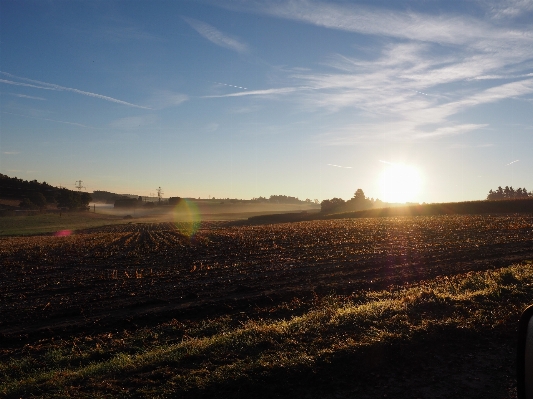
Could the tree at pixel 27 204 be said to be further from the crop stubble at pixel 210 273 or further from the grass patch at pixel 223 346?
the grass patch at pixel 223 346

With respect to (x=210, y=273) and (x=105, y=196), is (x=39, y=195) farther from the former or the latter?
(x=210, y=273)

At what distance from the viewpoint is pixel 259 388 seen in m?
6.76

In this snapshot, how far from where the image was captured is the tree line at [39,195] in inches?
4712

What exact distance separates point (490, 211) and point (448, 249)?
47.8m

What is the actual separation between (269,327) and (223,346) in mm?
1588

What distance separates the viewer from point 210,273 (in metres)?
21.5

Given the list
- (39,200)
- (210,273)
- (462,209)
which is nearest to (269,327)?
(210,273)

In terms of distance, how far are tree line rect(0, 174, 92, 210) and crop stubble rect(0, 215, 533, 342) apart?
8953cm

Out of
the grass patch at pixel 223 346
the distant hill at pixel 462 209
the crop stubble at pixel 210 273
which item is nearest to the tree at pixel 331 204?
the distant hill at pixel 462 209

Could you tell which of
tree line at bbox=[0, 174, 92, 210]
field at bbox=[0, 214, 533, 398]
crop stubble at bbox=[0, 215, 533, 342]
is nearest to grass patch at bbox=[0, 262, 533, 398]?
field at bbox=[0, 214, 533, 398]

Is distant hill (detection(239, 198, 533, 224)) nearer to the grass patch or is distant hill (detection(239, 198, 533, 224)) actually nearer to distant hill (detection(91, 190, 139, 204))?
the grass patch

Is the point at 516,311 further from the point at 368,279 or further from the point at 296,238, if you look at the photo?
the point at 296,238

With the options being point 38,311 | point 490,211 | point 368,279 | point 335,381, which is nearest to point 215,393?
point 335,381

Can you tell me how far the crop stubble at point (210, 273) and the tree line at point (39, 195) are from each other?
89.5 meters
